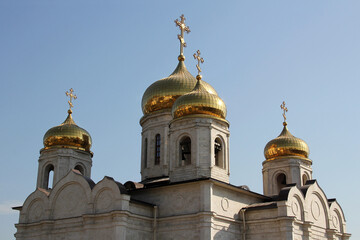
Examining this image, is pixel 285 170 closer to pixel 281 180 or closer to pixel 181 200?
pixel 281 180

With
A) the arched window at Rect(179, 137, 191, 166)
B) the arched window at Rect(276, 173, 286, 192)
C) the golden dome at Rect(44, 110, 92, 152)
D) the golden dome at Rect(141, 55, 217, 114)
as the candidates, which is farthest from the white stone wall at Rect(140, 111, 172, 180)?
the arched window at Rect(276, 173, 286, 192)

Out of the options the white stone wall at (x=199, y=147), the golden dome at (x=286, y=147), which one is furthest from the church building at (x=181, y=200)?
the golden dome at (x=286, y=147)

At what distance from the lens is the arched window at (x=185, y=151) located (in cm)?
1944

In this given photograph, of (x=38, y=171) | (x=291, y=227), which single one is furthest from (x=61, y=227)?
(x=291, y=227)

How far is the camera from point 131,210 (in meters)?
17.4

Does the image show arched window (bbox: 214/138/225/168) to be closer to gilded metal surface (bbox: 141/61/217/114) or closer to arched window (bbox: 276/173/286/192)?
gilded metal surface (bbox: 141/61/217/114)

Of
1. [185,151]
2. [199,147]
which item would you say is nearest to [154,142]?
[185,151]

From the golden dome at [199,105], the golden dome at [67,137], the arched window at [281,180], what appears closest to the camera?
the golden dome at [199,105]

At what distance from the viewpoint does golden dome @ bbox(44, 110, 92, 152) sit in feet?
77.3

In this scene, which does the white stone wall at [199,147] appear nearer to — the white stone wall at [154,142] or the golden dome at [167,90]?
the white stone wall at [154,142]

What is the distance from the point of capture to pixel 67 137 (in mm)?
23562

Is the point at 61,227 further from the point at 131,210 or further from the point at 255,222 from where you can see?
the point at 255,222

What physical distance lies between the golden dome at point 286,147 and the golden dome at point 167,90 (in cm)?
424

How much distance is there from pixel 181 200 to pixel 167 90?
6.34m
